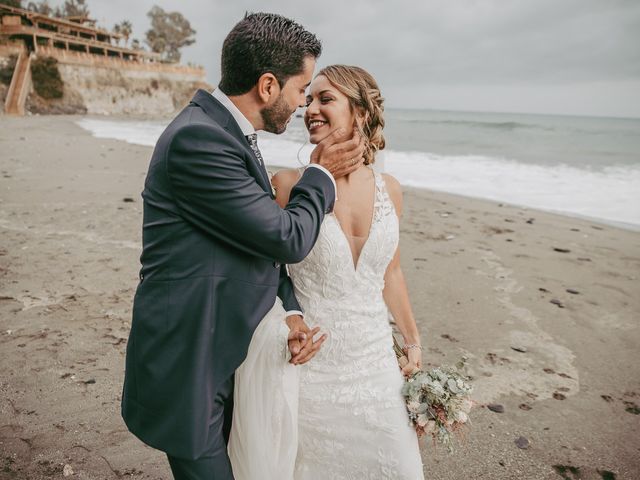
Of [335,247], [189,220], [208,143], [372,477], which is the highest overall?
[208,143]

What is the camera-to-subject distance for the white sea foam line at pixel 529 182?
37.4 feet

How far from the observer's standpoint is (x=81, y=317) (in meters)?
4.71

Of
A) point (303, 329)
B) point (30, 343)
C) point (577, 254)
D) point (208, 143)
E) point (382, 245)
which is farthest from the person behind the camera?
point (577, 254)

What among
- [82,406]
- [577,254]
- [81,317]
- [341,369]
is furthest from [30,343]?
[577,254]

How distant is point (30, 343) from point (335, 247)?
3481mm

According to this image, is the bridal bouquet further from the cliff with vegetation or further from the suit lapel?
the cliff with vegetation

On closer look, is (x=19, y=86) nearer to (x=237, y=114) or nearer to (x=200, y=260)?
(x=237, y=114)

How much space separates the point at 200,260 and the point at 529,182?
15.6m

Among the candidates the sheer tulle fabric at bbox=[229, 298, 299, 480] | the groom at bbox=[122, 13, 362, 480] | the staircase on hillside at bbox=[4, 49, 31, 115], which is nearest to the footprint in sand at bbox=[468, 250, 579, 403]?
the sheer tulle fabric at bbox=[229, 298, 299, 480]

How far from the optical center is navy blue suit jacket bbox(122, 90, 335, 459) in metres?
1.52

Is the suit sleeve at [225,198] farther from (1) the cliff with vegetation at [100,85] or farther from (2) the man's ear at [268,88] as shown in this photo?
(1) the cliff with vegetation at [100,85]

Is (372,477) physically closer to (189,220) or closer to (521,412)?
(189,220)

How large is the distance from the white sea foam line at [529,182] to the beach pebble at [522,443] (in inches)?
268

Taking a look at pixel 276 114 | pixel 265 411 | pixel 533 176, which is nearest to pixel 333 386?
pixel 265 411
